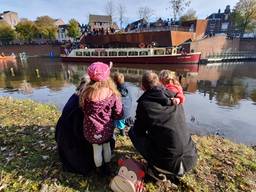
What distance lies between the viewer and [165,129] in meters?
2.67

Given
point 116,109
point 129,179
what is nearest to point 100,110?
point 116,109

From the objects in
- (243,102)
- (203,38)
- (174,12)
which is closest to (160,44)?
(203,38)

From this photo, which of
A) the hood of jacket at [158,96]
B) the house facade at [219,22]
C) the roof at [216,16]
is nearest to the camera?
the hood of jacket at [158,96]

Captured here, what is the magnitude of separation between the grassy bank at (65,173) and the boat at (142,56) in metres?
28.5

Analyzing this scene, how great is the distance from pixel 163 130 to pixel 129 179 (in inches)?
28.3

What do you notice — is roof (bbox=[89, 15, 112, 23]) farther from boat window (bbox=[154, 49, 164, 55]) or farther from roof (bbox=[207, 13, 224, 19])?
boat window (bbox=[154, 49, 164, 55])

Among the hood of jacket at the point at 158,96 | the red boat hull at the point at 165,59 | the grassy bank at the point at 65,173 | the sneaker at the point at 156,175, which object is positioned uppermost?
the hood of jacket at the point at 158,96

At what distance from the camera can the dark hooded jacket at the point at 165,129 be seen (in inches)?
105

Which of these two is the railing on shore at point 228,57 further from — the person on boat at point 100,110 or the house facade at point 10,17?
the house facade at point 10,17

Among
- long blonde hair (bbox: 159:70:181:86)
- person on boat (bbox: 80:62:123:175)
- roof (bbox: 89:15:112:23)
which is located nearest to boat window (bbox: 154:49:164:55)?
long blonde hair (bbox: 159:70:181:86)

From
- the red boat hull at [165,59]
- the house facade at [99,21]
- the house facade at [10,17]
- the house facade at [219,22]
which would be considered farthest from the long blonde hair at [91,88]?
the house facade at [10,17]

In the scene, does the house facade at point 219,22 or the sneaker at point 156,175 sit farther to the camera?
the house facade at point 219,22

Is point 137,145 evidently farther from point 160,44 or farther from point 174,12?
point 174,12

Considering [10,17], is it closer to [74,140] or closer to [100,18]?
[100,18]
